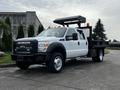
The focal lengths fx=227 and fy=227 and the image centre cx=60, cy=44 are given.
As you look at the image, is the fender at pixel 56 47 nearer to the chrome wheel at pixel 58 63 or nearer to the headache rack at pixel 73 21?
the chrome wheel at pixel 58 63

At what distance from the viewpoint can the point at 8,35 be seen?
2373 cm

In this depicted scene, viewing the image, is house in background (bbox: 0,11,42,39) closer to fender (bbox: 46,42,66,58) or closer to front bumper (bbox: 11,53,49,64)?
fender (bbox: 46,42,66,58)

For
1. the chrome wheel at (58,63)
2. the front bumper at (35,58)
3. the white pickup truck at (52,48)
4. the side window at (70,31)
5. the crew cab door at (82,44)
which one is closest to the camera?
the front bumper at (35,58)

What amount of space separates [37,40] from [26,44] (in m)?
0.52

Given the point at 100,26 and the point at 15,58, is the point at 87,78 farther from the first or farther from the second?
the point at 100,26

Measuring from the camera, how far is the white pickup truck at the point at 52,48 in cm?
934

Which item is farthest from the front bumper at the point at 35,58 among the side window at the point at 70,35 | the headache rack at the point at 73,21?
the headache rack at the point at 73,21

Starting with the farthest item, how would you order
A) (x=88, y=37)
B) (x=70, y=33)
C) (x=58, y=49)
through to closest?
(x=88, y=37), (x=70, y=33), (x=58, y=49)

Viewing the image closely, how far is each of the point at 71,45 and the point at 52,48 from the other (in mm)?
1806

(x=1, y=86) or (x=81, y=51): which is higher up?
(x=81, y=51)

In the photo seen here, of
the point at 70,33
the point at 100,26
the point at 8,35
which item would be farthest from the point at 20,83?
the point at 100,26

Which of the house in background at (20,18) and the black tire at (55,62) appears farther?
the house in background at (20,18)

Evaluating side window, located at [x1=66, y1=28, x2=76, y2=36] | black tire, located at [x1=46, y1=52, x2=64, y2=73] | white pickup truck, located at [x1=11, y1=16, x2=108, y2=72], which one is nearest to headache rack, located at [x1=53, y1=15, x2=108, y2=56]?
white pickup truck, located at [x1=11, y1=16, x2=108, y2=72]

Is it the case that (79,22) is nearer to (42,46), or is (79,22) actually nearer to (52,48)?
(52,48)
